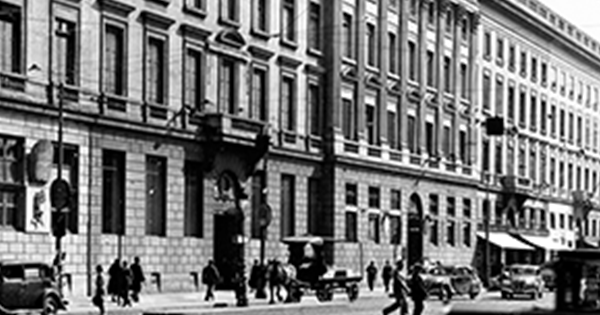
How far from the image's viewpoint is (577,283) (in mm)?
16844

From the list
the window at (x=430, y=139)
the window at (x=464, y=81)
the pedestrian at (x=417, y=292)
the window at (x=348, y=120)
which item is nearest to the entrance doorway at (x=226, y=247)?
the window at (x=348, y=120)

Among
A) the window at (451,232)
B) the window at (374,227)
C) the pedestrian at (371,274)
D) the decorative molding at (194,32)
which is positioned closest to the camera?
the decorative molding at (194,32)

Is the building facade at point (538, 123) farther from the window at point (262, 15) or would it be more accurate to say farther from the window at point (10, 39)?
the window at point (10, 39)

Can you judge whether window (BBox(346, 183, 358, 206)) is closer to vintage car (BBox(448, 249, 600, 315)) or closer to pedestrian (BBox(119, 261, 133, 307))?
pedestrian (BBox(119, 261, 133, 307))

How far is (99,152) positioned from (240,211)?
32.3 ft

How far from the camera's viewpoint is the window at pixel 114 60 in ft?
167

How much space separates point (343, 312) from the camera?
4194cm

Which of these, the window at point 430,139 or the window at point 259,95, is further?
the window at point 430,139

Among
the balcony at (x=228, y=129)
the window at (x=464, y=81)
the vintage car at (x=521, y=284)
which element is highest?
the window at (x=464, y=81)

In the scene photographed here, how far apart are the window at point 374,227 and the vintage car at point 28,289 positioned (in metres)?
35.4

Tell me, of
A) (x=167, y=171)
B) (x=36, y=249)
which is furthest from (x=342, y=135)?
(x=36, y=249)

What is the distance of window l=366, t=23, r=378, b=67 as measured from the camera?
239 feet

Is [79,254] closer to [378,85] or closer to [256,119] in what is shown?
[256,119]

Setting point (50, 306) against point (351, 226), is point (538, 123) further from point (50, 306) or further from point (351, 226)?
point (50, 306)
